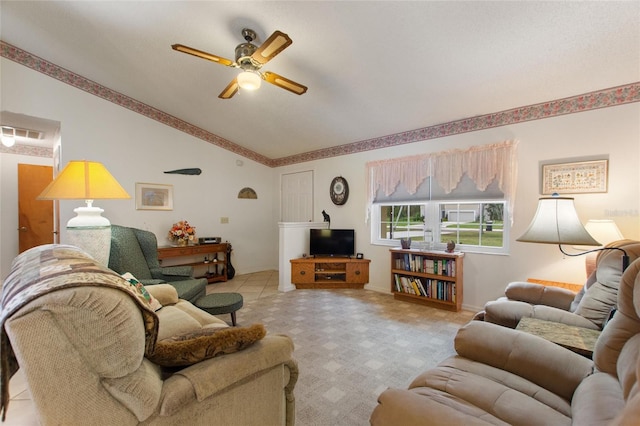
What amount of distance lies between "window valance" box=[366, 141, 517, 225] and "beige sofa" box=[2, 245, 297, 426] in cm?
323

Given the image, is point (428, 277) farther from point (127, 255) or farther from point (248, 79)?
point (127, 255)

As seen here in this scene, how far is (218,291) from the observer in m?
4.37

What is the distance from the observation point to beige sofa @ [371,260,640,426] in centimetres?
92

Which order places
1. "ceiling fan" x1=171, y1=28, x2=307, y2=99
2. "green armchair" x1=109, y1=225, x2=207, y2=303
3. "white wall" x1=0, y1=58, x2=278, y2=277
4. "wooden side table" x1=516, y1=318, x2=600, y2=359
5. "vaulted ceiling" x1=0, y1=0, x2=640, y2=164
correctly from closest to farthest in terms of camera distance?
"wooden side table" x1=516, y1=318, x2=600, y2=359
"ceiling fan" x1=171, y1=28, x2=307, y2=99
"vaulted ceiling" x1=0, y1=0, x2=640, y2=164
"green armchair" x1=109, y1=225, x2=207, y2=303
"white wall" x1=0, y1=58, x2=278, y2=277

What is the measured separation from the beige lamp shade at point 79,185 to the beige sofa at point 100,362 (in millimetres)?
1172

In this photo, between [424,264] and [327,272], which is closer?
[424,264]

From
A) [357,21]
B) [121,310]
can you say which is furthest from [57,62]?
[121,310]

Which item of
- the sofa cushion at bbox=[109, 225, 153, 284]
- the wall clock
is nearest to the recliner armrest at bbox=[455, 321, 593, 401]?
the sofa cushion at bbox=[109, 225, 153, 284]

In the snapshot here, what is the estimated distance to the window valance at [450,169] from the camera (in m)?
3.13

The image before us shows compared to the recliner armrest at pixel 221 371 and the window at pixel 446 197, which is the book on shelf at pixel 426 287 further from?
the recliner armrest at pixel 221 371

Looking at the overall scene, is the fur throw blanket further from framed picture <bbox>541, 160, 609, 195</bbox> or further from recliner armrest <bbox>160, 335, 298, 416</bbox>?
framed picture <bbox>541, 160, 609, 195</bbox>

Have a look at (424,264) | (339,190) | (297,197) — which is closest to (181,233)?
(297,197)

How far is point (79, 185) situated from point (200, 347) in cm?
187

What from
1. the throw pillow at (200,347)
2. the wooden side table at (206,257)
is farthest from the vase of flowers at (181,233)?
the throw pillow at (200,347)
